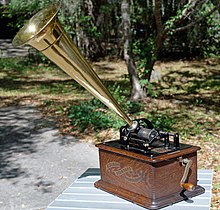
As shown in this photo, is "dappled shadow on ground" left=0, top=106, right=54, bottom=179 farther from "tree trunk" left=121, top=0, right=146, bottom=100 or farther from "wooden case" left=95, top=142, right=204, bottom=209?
"wooden case" left=95, top=142, right=204, bottom=209

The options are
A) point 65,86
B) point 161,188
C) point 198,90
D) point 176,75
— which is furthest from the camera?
point 176,75

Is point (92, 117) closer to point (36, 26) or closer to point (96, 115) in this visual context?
point (96, 115)

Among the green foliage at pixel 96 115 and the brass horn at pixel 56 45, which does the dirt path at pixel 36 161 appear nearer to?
the green foliage at pixel 96 115

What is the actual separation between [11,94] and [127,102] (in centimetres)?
352

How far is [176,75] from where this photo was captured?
11133mm

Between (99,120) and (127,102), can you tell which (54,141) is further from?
(127,102)

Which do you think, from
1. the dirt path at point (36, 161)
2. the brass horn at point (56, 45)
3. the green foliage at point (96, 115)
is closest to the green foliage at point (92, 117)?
the green foliage at point (96, 115)

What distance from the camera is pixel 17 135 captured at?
6.14 meters

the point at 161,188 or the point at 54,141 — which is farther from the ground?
the point at 161,188

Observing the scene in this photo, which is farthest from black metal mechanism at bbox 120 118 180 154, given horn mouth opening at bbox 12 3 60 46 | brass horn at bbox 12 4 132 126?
horn mouth opening at bbox 12 3 60 46

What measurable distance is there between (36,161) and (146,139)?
9.50 feet

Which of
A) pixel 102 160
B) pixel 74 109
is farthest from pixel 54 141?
pixel 102 160

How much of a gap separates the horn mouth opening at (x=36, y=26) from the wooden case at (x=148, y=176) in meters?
0.84

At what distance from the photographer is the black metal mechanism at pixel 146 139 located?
7.78 feet
